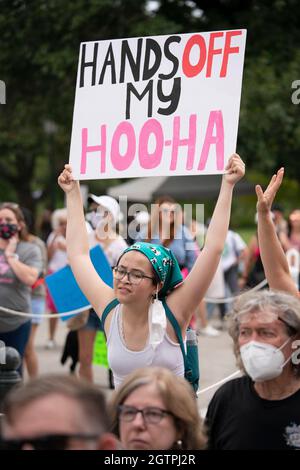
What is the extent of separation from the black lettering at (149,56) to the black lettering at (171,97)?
0.08 m

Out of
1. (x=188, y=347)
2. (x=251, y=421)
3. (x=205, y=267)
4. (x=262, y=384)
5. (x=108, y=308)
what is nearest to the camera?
(x=251, y=421)

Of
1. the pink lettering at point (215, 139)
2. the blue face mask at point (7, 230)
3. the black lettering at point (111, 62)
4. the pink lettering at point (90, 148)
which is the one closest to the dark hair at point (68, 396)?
the pink lettering at point (215, 139)

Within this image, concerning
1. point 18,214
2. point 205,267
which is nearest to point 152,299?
point 205,267

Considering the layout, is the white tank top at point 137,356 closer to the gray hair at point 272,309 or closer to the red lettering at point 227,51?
the gray hair at point 272,309

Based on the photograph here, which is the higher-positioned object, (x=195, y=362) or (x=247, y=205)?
(x=247, y=205)

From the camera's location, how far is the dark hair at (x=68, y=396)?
2260 mm

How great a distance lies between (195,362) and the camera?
438 cm

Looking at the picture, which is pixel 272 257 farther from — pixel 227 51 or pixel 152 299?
pixel 227 51

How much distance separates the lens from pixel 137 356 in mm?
4016

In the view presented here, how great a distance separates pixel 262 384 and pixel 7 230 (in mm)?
4371

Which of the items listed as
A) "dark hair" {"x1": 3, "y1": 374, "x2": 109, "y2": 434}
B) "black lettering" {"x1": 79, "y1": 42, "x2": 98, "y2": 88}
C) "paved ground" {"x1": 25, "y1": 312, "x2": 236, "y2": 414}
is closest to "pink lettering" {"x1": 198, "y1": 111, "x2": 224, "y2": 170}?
"black lettering" {"x1": 79, "y1": 42, "x2": 98, "y2": 88}
